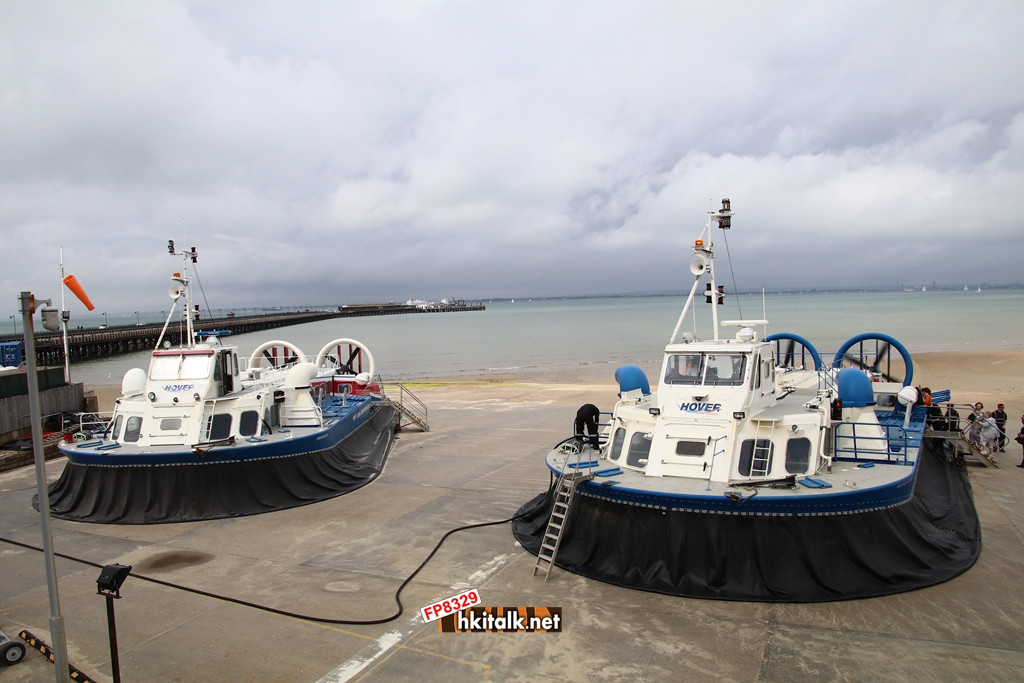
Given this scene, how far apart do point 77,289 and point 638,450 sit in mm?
5899

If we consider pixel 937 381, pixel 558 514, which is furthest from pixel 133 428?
pixel 937 381

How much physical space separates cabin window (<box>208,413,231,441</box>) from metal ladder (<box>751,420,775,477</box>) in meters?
7.85

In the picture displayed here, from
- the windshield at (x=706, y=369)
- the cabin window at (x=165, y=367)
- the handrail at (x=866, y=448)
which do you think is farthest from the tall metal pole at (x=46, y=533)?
the handrail at (x=866, y=448)

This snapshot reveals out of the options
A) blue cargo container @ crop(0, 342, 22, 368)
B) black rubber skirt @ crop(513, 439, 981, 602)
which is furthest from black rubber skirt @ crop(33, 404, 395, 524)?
black rubber skirt @ crop(513, 439, 981, 602)

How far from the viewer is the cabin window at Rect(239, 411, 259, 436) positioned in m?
10.2

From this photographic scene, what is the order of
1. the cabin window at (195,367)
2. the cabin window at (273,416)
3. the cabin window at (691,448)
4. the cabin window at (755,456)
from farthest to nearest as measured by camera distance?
1. the cabin window at (273,416)
2. the cabin window at (195,367)
3. the cabin window at (691,448)
4. the cabin window at (755,456)

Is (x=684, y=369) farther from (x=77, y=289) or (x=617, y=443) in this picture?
(x=77, y=289)

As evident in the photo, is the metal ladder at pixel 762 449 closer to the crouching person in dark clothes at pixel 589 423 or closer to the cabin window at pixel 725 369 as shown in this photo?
the cabin window at pixel 725 369

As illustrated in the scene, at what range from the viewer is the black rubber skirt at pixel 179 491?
29.6ft

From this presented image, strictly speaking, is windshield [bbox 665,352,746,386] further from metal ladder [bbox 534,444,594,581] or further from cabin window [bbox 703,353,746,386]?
metal ladder [bbox 534,444,594,581]

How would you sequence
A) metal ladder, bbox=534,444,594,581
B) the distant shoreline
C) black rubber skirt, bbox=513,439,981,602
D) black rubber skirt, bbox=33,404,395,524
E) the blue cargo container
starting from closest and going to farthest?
1. black rubber skirt, bbox=513,439,981,602
2. metal ladder, bbox=534,444,594,581
3. the blue cargo container
4. black rubber skirt, bbox=33,404,395,524
5. the distant shoreline

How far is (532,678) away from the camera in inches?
190

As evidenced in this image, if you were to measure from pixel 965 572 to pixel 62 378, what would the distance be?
63.5 ft

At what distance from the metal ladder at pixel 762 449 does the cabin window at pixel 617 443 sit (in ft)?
4.97
